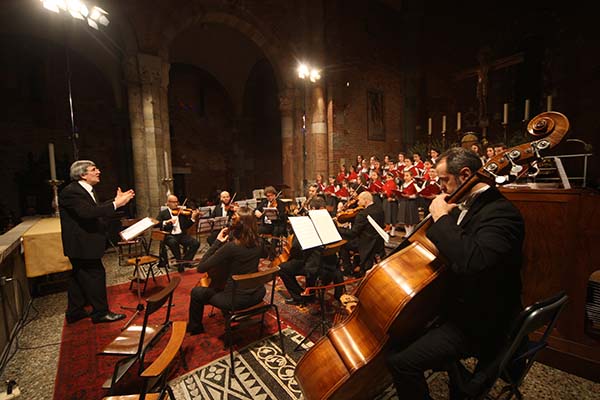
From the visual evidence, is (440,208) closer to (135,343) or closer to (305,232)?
(305,232)

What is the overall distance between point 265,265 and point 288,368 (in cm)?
336

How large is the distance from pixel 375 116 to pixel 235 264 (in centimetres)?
1147

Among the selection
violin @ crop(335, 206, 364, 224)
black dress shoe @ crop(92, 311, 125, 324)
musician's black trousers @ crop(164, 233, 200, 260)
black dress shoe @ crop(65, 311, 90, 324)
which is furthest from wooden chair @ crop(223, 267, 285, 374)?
musician's black trousers @ crop(164, 233, 200, 260)

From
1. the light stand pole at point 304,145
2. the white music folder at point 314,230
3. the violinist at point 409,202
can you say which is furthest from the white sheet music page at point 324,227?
the light stand pole at point 304,145

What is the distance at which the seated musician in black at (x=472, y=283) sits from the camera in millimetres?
1412

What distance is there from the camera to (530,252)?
2607 millimetres

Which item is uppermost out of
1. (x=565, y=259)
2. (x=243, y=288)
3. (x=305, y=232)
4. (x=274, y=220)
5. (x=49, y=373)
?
(x=305, y=232)

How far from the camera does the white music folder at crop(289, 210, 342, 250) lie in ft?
10.3

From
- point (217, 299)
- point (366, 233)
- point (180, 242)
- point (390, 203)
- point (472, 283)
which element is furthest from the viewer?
point (390, 203)

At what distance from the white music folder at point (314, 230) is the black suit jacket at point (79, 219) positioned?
223 cm

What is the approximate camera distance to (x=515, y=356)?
1.64m

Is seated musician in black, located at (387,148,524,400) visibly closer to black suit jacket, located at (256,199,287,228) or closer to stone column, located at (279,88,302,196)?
black suit jacket, located at (256,199,287,228)

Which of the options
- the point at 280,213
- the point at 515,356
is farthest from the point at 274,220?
the point at 515,356

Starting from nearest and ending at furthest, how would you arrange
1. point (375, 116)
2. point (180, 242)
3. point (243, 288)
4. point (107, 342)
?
point (243, 288)
point (107, 342)
point (180, 242)
point (375, 116)
